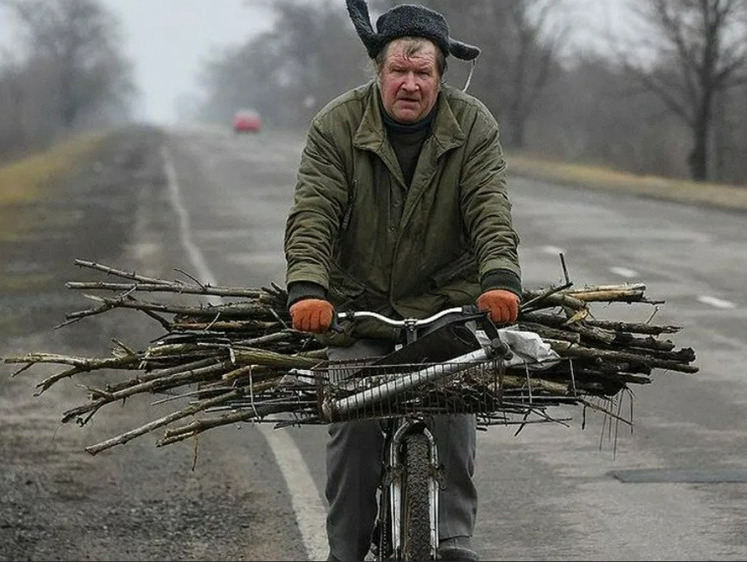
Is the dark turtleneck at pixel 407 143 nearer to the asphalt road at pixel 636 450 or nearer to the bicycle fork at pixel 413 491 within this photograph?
the bicycle fork at pixel 413 491

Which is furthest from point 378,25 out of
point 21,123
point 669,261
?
point 21,123

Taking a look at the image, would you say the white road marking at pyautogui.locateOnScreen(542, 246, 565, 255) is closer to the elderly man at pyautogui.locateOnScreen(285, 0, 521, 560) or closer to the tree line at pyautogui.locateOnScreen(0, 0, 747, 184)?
the tree line at pyautogui.locateOnScreen(0, 0, 747, 184)

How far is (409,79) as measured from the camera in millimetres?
5156

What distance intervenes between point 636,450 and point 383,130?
397 centimetres

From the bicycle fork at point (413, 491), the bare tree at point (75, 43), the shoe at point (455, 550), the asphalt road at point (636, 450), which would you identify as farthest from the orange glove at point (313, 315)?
the bare tree at point (75, 43)

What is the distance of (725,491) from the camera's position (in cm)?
766

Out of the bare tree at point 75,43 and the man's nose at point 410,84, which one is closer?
the man's nose at point 410,84

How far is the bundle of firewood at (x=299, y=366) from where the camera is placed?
4738mm

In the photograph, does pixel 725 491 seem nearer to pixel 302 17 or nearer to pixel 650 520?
pixel 650 520

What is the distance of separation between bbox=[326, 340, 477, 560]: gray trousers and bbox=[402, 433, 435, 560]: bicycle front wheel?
223 millimetres

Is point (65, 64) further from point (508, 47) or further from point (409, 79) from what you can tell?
point (409, 79)

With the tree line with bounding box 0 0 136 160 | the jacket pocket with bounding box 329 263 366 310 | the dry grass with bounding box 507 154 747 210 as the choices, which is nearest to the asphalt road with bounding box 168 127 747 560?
the jacket pocket with bounding box 329 263 366 310

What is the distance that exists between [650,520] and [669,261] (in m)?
12.4

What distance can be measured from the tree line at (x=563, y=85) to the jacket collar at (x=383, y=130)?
506mm
